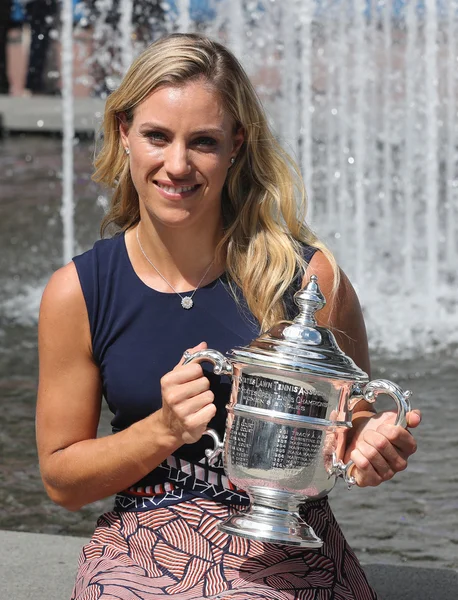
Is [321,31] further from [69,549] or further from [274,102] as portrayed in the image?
[69,549]

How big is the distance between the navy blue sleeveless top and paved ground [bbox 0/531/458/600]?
66 centimetres

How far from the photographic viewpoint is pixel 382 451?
2146 mm

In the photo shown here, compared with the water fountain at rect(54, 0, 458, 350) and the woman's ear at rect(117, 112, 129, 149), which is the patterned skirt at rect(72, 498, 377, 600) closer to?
the woman's ear at rect(117, 112, 129, 149)

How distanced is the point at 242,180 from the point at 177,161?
334 mm

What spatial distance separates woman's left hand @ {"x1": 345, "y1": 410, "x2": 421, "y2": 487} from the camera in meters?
2.14

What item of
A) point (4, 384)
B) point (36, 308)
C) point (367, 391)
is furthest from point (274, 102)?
point (367, 391)

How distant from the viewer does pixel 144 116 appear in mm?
2461

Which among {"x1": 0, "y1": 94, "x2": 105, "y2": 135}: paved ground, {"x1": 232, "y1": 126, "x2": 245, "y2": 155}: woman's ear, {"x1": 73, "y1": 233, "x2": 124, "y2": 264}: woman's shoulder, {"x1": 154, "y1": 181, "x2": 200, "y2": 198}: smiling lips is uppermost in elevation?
{"x1": 0, "y1": 94, "x2": 105, "y2": 135}: paved ground

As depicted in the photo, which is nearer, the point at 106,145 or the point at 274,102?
the point at 106,145

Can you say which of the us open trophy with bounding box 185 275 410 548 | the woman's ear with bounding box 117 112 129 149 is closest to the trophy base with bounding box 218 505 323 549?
the us open trophy with bounding box 185 275 410 548

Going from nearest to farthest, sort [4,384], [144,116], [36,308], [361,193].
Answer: [144,116] → [4,384] → [36,308] → [361,193]

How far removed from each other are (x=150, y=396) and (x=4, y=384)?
384 centimetres

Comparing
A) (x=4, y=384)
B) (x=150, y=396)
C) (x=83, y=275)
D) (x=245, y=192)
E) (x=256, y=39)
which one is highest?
(x=256, y=39)

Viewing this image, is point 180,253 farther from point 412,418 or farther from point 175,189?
point 412,418
